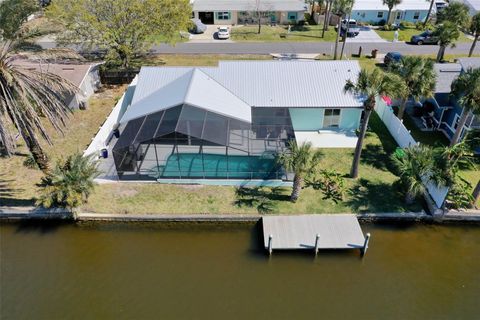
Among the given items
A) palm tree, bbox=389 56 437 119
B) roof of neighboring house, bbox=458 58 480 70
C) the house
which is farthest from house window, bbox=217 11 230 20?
roof of neighboring house, bbox=458 58 480 70

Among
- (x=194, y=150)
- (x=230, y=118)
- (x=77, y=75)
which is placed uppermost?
(x=230, y=118)

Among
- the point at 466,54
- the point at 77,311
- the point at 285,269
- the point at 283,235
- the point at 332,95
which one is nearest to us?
the point at 77,311

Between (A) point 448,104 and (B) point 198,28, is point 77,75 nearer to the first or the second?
(B) point 198,28

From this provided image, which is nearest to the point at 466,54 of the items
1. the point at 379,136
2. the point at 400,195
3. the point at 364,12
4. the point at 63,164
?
the point at 364,12

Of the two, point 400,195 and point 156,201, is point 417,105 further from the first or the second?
point 156,201

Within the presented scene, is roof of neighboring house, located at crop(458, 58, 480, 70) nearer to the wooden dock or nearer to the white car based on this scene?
the wooden dock

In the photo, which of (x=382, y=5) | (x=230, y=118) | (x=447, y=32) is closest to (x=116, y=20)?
(x=230, y=118)
